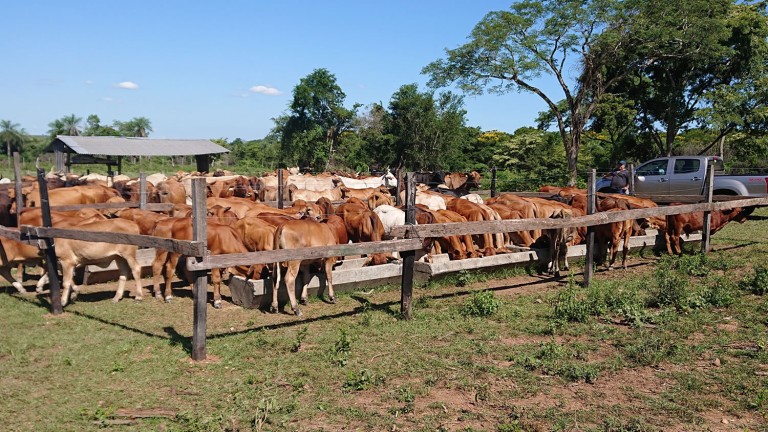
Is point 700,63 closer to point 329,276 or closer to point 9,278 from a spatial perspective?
point 329,276

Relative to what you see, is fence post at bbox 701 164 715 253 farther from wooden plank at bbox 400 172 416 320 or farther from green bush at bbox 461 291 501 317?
wooden plank at bbox 400 172 416 320

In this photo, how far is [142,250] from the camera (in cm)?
1044

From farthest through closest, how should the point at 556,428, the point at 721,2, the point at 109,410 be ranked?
the point at 721,2
the point at 109,410
the point at 556,428

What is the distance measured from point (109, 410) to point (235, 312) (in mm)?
3632

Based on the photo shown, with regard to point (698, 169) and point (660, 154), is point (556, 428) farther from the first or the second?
point (660, 154)

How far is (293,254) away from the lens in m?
7.28

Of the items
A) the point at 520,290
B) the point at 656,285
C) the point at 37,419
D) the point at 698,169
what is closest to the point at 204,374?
the point at 37,419

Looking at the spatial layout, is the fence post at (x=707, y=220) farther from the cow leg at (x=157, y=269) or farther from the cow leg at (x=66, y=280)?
the cow leg at (x=66, y=280)

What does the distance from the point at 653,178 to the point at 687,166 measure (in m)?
1.07

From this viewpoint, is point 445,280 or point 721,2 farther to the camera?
point 721,2

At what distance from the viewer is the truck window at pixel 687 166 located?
1838cm

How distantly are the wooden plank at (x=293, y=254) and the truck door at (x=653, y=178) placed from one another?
13.8 meters

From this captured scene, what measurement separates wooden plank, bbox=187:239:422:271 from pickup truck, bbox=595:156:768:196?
12918mm

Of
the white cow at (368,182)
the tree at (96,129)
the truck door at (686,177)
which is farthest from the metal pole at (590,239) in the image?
the tree at (96,129)
